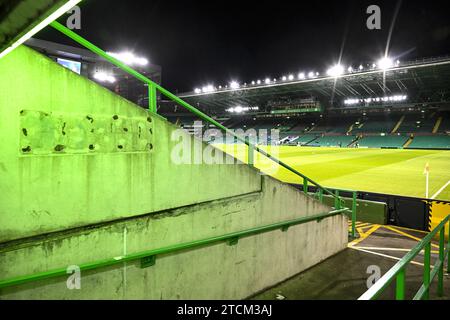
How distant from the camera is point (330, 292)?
5.25 m

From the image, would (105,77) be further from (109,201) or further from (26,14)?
(26,14)

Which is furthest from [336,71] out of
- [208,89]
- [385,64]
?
[208,89]

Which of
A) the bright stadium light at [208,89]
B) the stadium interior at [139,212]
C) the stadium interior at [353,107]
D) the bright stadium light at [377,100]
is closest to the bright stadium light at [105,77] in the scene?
the stadium interior at [139,212]

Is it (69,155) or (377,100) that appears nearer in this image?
(69,155)

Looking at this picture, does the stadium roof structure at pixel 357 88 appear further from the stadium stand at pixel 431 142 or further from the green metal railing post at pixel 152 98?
the green metal railing post at pixel 152 98

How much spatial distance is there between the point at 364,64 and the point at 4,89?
165 feet

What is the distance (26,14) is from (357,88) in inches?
2281

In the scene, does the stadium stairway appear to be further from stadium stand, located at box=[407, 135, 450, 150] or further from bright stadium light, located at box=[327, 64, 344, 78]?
stadium stand, located at box=[407, 135, 450, 150]

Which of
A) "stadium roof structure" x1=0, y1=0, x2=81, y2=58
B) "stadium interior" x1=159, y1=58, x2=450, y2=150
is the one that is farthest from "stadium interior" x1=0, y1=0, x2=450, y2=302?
"stadium interior" x1=159, y1=58, x2=450, y2=150

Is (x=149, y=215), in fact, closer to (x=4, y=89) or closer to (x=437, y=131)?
(x=4, y=89)

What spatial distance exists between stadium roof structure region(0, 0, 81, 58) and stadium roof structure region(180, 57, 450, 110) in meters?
45.1

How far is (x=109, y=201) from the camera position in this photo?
3.21 metres

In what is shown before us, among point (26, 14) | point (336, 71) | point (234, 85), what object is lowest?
point (26, 14)

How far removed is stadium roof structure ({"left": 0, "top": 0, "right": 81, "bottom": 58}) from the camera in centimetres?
128
